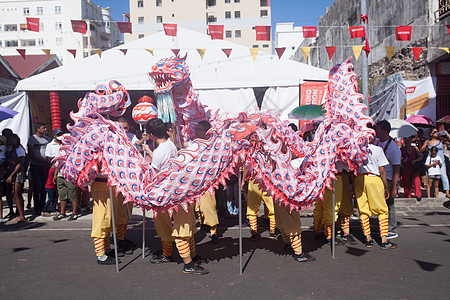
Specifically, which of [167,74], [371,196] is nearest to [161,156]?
[167,74]

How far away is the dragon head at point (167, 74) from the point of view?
6.21m

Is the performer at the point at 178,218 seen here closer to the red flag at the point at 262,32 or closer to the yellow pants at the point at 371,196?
the yellow pants at the point at 371,196

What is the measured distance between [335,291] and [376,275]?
702mm

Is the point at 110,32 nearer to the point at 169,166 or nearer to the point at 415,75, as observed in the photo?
the point at 415,75

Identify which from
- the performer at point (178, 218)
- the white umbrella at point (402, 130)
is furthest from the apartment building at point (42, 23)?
the performer at point (178, 218)

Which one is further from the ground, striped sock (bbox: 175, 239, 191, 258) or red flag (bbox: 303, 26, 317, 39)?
red flag (bbox: 303, 26, 317, 39)

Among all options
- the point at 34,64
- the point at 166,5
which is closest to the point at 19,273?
the point at 34,64

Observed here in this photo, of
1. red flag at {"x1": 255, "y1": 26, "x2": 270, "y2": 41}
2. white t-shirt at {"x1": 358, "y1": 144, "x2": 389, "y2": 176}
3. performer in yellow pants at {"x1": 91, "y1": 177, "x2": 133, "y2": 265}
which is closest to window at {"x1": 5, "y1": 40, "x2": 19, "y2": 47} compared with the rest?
red flag at {"x1": 255, "y1": 26, "x2": 270, "y2": 41}

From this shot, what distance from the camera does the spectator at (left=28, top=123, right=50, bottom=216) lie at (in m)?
7.67

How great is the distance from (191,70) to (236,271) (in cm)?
790

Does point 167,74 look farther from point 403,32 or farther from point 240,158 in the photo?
point 403,32

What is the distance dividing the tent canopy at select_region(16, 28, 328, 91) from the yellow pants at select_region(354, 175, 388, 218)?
617 cm

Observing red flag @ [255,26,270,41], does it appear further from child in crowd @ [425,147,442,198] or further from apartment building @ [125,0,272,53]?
apartment building @ [125,0,272,53]

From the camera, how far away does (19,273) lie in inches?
175
